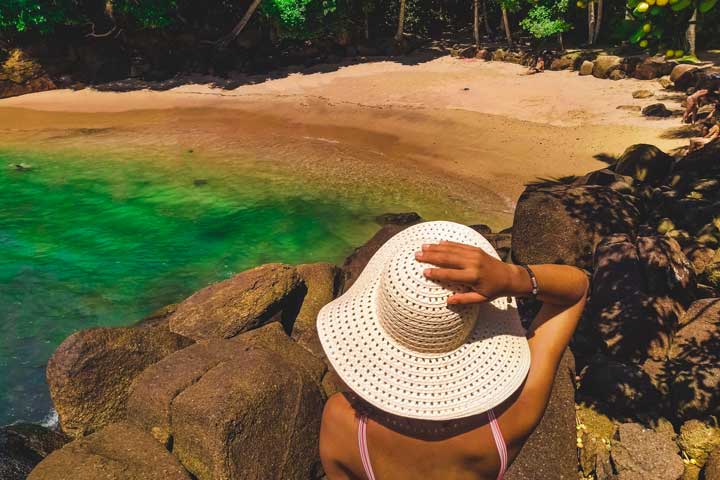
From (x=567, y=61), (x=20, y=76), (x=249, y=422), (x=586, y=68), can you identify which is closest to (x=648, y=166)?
(x=249, y=422)

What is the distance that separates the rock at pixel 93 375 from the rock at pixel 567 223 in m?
5.54

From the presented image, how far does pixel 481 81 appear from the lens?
20594 mm

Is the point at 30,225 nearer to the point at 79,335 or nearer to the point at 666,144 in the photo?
the point at 79,335

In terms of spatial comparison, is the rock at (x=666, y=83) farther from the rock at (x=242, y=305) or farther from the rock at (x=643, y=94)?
the rock at (x=242, y=305)

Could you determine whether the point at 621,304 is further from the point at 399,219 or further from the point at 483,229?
the point at 399,219

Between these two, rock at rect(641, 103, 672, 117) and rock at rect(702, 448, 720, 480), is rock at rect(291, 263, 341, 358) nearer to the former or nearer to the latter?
rock at rect(702, 448, 720, 480)

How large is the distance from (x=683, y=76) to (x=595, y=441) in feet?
52.2

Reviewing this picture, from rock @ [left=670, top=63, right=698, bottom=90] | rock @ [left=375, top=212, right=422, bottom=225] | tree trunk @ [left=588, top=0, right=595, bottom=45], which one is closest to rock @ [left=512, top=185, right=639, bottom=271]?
rock @ [left=375, top=212, right=422, bottom=225]

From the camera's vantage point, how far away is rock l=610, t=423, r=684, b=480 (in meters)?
4.43

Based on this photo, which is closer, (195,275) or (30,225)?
(195,275)

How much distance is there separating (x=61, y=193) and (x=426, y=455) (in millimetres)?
14576

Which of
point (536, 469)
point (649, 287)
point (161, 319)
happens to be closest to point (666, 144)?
point (649, 287)

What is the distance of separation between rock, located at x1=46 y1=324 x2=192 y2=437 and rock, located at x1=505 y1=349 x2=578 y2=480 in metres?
3.98

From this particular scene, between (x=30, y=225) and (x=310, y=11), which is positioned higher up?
(x=310, y=11)
